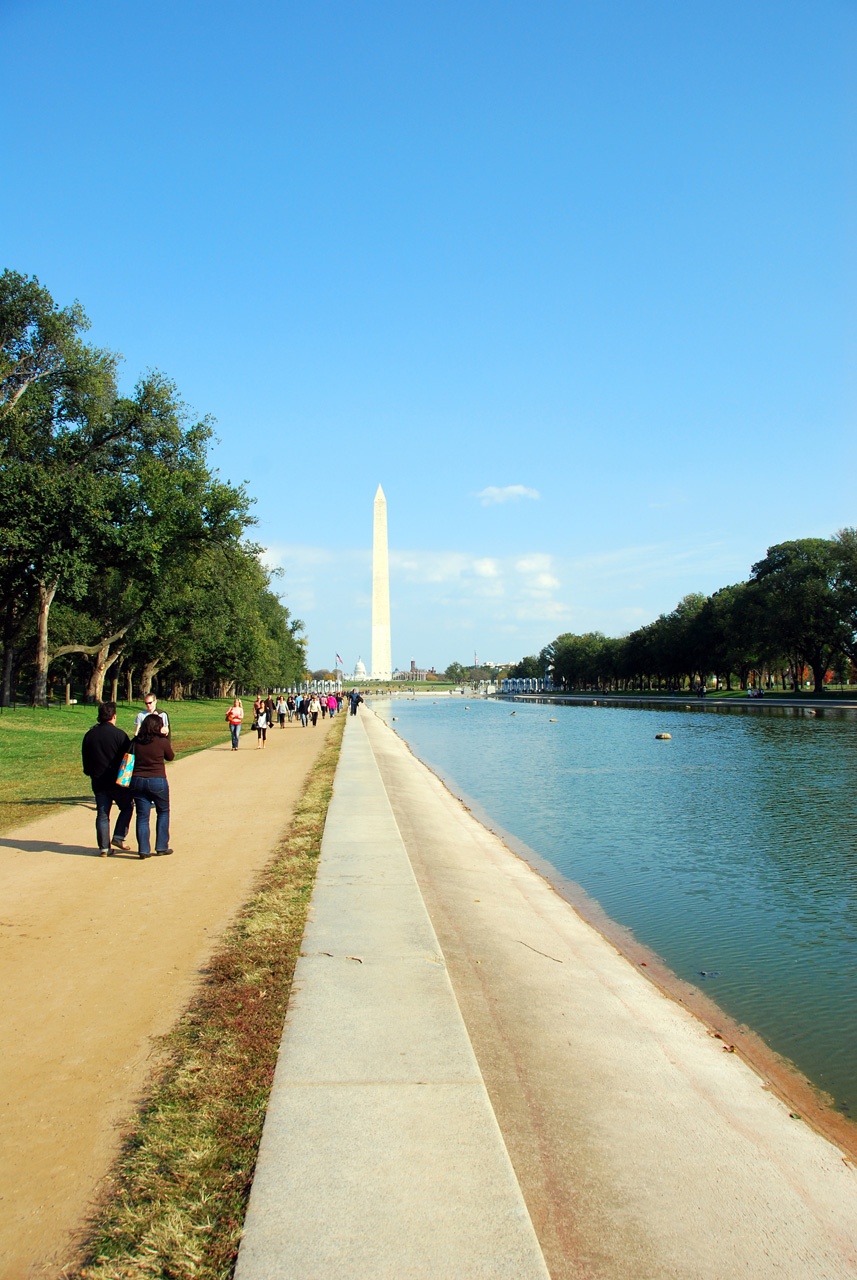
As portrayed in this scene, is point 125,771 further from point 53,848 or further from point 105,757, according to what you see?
point 53,848

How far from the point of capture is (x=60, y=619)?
5869cm

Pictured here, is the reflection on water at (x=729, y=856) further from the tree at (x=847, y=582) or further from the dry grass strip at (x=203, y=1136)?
the tree at (x=847, y=582)

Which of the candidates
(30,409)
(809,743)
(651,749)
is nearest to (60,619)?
(30,409)

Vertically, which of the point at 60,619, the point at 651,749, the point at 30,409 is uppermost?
the point at 30,409

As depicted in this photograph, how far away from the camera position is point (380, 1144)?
3.94 meters

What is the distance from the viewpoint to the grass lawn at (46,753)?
1591 centimetres

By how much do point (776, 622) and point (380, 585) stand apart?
196ft

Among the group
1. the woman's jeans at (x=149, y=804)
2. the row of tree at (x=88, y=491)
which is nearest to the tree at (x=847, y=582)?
the row of tree at (x=88, y=491)

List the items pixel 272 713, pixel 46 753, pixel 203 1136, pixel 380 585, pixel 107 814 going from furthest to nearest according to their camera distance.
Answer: pixel 380 585
pixel 272 713
pixel 46 753
pixel 107 814
pixel 203 1136

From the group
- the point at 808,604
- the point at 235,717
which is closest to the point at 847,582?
the point at 808,604

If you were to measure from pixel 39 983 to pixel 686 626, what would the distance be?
96995 mm

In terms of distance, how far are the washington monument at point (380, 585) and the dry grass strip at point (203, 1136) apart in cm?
10950

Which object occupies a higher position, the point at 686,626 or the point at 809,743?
the point at 686,626

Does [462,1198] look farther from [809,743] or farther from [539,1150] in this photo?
[809,743]
